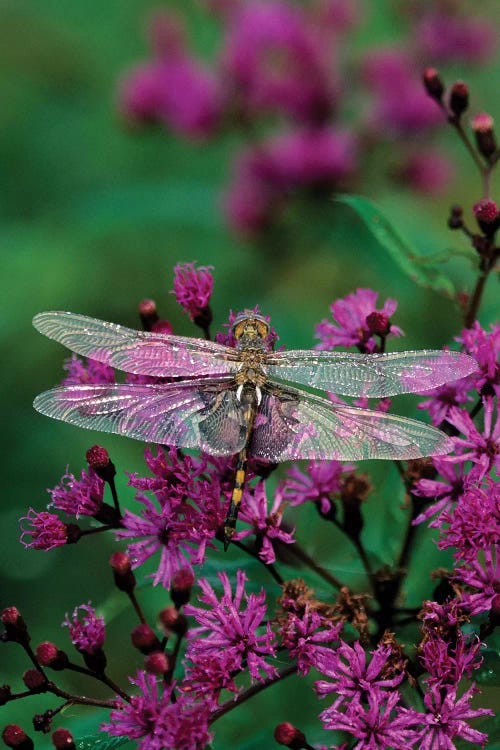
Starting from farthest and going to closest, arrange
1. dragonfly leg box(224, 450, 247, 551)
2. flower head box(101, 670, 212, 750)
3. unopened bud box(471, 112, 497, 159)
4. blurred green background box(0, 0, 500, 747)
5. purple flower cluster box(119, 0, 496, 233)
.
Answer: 1. purple flower cluster box(119, 0, 496, 233)
2. blurred green background box(0, 0, 500, 747)
3. unopened bud box(471, 112, 497, 159)
4. dragonfly leg box(224, 450, 247, 551)
5. flower head box(101, 670, 212, 750)

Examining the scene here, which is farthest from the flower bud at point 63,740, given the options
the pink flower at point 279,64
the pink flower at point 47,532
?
the pink flower at point 279,64

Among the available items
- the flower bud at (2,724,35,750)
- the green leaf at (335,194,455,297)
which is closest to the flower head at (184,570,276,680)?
the flower bud at (2,724,35,750)

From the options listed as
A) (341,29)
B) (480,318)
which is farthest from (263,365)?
(341,29)

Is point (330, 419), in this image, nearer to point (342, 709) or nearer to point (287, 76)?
point (342, 709)

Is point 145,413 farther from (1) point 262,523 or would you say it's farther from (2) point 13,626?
(2) point 13,626

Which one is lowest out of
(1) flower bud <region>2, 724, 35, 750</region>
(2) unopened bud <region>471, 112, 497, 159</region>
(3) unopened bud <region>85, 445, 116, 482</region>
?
(1) flower bud <region>2, 724, 35, 750</region>

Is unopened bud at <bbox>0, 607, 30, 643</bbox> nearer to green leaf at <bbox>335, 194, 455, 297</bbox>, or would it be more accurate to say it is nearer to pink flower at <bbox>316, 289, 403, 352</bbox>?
pink flower at <bbox>316, 289, 403, 352</bbox>

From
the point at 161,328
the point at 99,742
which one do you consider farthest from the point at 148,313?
the point at 99,742
